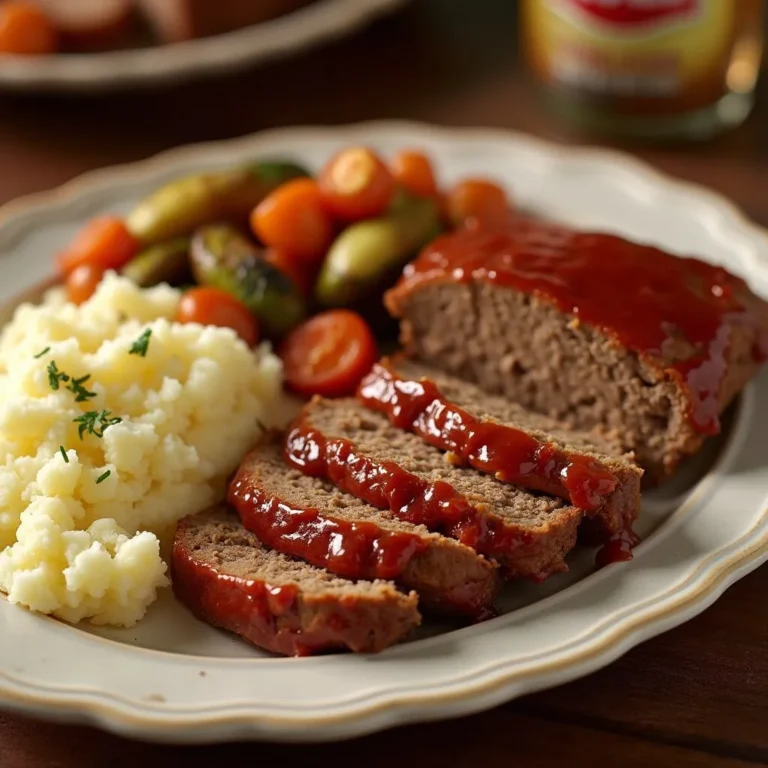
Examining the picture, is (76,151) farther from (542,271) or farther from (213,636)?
(213,636)

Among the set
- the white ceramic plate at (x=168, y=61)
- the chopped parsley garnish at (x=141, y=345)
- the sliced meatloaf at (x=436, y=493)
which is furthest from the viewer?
the white ceramic plate at (x=168, y=61)

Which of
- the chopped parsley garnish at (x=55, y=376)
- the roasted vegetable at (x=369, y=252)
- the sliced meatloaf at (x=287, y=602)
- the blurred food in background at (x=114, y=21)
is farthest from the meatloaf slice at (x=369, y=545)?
the blurred food in background at (x=114, y=21)

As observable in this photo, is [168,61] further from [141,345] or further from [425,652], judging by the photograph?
[425,652]

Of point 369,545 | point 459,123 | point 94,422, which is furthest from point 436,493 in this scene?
point 459,123

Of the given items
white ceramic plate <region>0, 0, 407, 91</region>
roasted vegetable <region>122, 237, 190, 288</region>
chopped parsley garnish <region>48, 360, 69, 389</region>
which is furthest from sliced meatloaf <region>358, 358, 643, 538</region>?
white ceramic plate <region>0, 0, 407, 91</region>

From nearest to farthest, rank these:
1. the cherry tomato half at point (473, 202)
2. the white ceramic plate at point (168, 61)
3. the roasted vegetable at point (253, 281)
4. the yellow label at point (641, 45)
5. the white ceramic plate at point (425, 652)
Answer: the white ceramic plate at point (425, 652), the roasted vegetable at point (253, 281), the cherry tomato half at point (473, 202), the yellow label at point (641, 45), the white ceramic plate at point (168, 61)

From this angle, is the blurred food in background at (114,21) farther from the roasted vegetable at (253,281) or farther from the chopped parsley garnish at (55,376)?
the chopped parsley garnish at (55,376)

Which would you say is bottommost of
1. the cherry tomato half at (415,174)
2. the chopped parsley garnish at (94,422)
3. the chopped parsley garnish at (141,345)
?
the cherry tomato half at (415,174)
